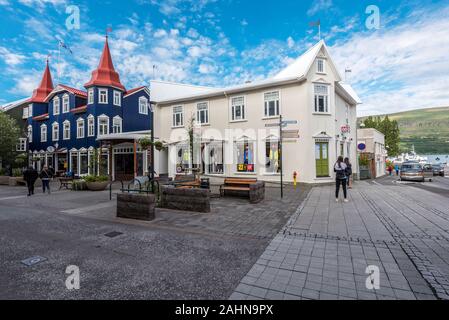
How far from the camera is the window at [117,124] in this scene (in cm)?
2563

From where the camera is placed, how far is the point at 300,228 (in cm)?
583

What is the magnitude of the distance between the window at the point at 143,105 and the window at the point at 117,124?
119 inches

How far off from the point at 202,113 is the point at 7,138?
1020 inches

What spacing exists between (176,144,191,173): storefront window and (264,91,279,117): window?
7.74 meters

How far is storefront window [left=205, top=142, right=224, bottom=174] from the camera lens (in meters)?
18.2

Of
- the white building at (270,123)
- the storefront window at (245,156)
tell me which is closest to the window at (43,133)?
the white building at (270,123)

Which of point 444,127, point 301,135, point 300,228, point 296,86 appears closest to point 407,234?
point 300,228

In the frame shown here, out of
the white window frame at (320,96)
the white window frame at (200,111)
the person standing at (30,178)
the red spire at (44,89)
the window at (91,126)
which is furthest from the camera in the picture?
the red spire at (44,89)

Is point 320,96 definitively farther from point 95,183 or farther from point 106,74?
point 106,74

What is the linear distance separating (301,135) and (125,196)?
39.7ft

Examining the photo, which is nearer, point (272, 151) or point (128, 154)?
point (272, 151)

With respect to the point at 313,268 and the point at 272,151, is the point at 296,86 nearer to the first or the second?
the point at 272,151

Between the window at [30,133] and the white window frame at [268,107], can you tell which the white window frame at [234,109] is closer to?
the white window frame at [268,107]

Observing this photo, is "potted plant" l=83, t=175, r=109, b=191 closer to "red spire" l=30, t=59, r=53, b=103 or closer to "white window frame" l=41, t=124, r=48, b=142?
"white window frame" l=41, t=124, r=48, b=142
